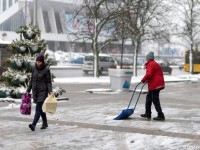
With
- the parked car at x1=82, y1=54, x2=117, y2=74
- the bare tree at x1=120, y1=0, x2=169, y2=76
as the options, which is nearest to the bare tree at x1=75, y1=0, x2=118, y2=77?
the bare tree at x1=120, y1=0, x2=169, y2=76

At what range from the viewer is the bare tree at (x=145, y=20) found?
30.8 meters

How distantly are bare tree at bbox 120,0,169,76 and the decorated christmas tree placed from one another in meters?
15.1

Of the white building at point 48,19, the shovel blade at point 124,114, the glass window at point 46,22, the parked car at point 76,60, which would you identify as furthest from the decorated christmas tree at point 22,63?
the glass window at point 46,22

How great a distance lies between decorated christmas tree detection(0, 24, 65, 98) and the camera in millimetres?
15094

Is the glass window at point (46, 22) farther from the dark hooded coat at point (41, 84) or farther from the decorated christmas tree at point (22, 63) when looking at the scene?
the dark hooded coat at point (41, 84)

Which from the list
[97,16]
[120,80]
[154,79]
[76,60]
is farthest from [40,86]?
[76,60]

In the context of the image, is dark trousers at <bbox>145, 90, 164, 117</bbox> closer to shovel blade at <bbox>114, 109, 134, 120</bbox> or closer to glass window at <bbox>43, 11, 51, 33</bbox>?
shovel blade at <bbox>114, 109, 134, 120</bbox>

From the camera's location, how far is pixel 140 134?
8.79 m

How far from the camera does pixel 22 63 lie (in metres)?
15.2

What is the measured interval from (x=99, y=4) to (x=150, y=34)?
769cm

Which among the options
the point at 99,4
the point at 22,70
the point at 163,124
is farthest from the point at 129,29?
the point at 163,124

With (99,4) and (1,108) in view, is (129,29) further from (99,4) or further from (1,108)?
(1,108)

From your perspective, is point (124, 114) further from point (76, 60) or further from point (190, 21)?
point (76, 60)

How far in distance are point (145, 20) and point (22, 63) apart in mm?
21040
